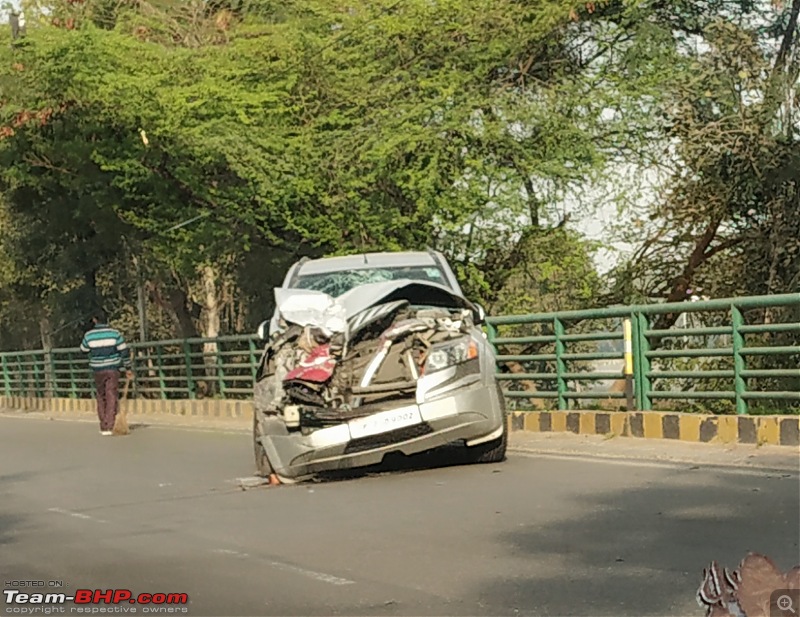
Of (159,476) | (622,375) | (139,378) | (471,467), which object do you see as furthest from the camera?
(139,378)

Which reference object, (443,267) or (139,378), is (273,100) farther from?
(443,267)

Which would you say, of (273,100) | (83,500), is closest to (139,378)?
(273,100)

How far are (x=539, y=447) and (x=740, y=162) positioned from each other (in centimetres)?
716

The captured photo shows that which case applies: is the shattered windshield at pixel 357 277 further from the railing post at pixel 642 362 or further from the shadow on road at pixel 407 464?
the railing post at pixel 642 362

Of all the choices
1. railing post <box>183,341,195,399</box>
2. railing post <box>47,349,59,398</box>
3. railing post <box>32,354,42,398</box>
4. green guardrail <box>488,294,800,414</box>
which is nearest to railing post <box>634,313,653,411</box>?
green guardrail <box>488,294,800,414</box>

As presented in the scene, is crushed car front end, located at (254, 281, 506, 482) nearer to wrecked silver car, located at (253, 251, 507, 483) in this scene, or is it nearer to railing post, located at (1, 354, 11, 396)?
wrecked silver car, located at (253, 251, 507, 483)

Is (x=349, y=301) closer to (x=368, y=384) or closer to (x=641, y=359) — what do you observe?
(x=368, y=384)

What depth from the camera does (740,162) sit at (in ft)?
63.9

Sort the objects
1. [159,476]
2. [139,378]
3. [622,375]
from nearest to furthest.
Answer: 1. [159,476]
2. [622,375]
3. [139,378]

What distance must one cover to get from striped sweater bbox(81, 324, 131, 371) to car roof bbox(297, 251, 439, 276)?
7318mm

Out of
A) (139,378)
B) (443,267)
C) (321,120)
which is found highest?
(321,120)

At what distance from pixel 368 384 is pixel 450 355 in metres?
0.74

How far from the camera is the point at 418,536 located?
8.54 metres

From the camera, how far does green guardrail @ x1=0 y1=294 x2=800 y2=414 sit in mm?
13297
